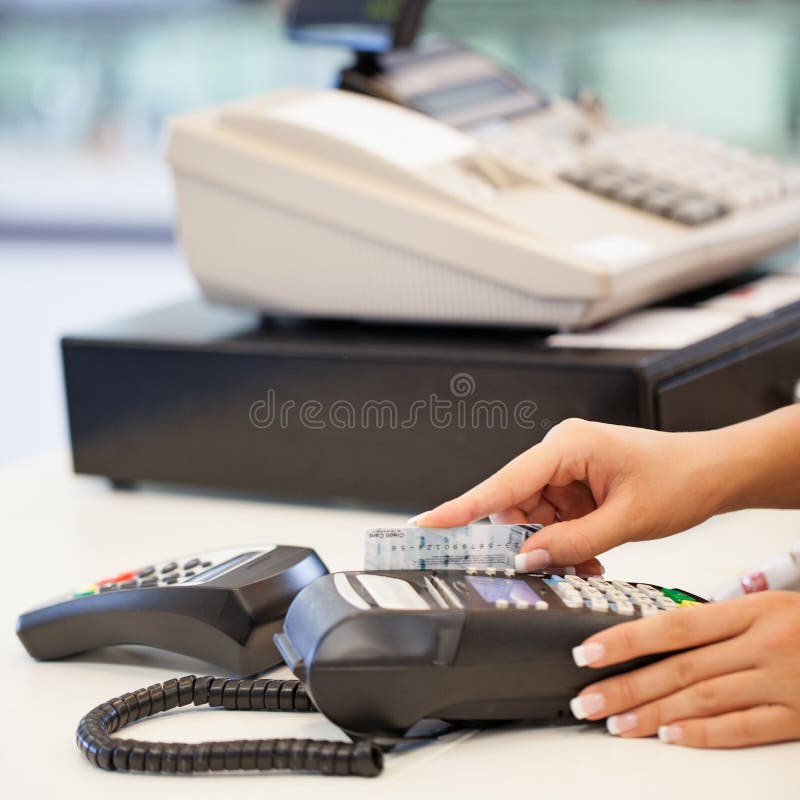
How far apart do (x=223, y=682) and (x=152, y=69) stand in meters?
3.71

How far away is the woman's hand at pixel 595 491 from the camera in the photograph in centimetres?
69

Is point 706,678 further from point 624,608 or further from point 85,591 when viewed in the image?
point 85,591

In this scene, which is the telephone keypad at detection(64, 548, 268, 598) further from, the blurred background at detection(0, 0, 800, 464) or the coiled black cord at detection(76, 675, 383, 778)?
the blurred background at detection(0, 0, 800, 464)

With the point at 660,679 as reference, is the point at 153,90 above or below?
below

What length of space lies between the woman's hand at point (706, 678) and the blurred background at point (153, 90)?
218 cm

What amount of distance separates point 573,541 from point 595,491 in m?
0.05

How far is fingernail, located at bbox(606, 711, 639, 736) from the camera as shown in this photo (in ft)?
2.02

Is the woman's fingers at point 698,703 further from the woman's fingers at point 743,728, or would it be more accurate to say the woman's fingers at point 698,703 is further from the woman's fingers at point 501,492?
the woman's fingers at point 501,492

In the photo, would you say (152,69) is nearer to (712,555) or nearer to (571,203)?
(571,203)

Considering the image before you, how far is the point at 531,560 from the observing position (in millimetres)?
679

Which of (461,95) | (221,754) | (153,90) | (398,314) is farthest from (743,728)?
(153,90)

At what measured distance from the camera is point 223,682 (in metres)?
0.68

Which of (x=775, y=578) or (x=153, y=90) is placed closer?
(x=775, y=578)

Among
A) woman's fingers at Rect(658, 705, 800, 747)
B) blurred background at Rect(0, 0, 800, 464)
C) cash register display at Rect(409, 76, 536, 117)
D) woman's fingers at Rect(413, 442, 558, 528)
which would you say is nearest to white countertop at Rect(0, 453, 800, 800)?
woman's fingers at Rect(658, 705, 800, 747)
